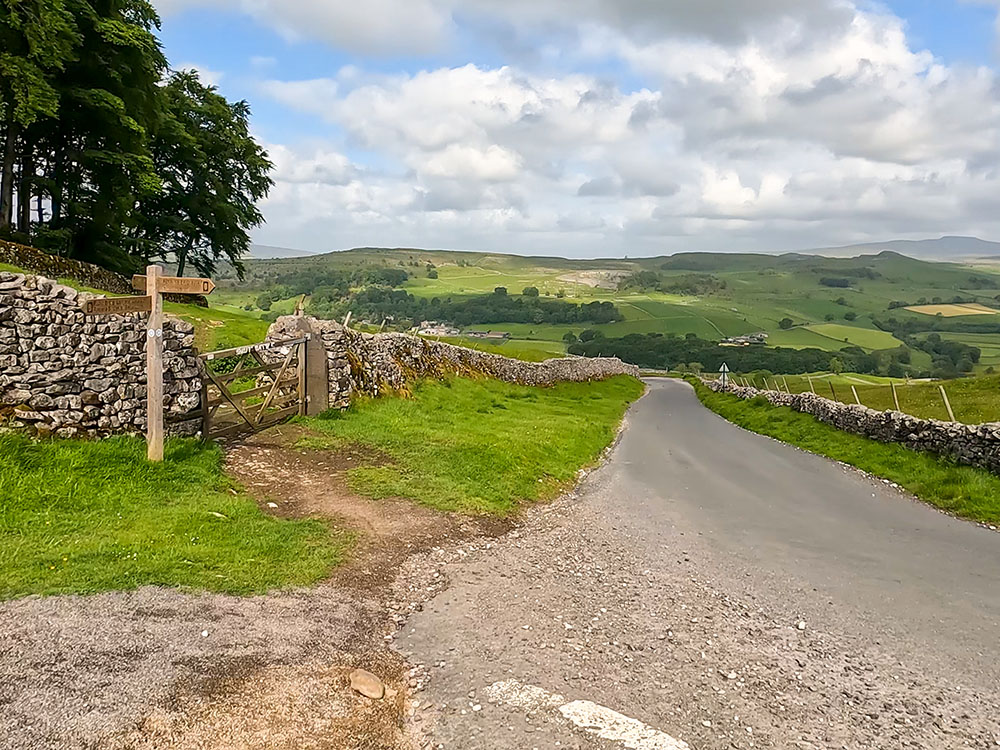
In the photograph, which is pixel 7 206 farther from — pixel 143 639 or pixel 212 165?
pixel 143 639

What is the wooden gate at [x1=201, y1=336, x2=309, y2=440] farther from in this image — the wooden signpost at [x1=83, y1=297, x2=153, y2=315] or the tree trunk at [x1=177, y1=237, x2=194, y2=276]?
the tree trunk at [x1=177, y1=237, x2=194, y2=276]

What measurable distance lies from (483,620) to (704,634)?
2448 millimetres

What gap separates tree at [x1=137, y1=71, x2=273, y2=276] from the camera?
140ft

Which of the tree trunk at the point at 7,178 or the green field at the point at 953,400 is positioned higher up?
the tree trunk at the point at 7,178

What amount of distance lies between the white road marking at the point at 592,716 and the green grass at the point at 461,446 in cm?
564

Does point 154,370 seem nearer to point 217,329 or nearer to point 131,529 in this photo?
point 131,529

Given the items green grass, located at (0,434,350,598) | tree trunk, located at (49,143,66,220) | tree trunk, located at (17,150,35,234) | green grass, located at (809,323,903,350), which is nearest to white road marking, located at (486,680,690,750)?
green grass, located at (0,434,350,598)

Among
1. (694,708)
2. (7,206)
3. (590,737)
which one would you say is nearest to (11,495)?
(590,737)

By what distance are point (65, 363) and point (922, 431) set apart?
20647mm

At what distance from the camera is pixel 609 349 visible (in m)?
131

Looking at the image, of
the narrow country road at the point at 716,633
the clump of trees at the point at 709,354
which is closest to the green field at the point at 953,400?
the narrow country road at the point at 716,633

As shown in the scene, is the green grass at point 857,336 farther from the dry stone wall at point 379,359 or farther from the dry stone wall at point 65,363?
the dry stone wall at point 65,363

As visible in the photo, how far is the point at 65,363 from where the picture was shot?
10367 mm

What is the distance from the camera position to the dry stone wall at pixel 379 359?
55.4 ft
